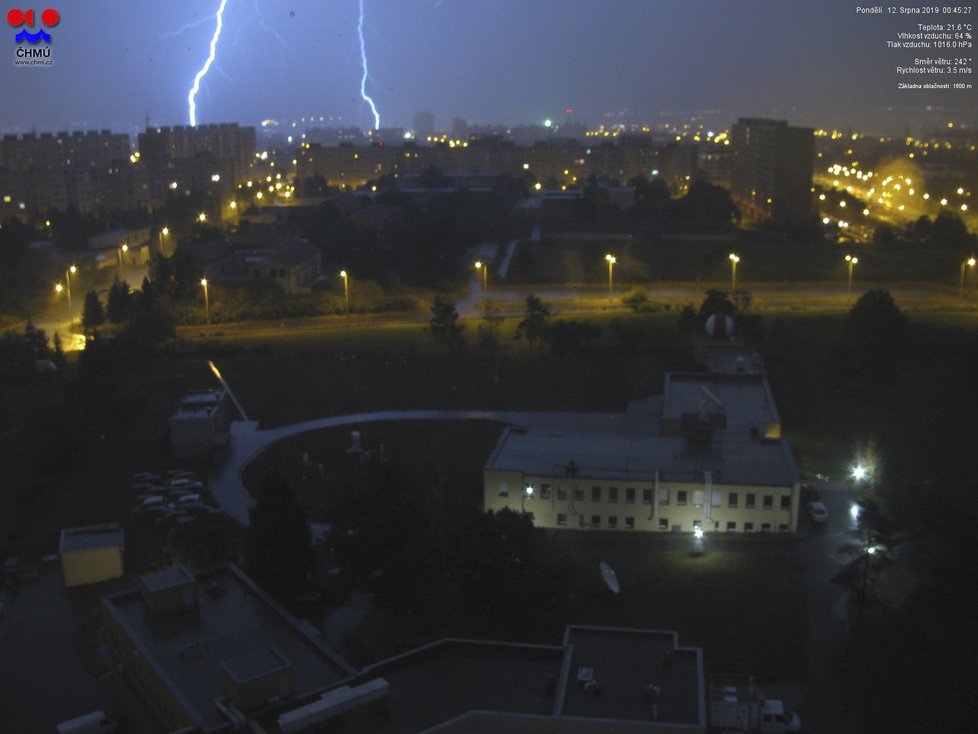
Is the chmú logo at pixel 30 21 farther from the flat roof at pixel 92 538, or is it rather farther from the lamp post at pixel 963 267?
the lamp post at pixel 963 267

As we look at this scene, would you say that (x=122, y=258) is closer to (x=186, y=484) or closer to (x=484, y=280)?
(x=484, y=280)

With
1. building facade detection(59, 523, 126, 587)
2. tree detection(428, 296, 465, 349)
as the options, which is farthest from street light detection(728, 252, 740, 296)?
building facade detection(59, 523, 126, 587)

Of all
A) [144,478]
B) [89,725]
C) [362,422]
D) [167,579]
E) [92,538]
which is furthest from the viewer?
[362,422]

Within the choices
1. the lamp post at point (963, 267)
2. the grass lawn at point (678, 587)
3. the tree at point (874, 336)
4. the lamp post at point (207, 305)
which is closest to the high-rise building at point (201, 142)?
the lamp post at point (207, 305)

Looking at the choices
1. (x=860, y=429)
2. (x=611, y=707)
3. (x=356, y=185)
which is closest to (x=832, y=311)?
(x=860, y=429)

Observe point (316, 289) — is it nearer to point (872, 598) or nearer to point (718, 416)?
point (718, 416)

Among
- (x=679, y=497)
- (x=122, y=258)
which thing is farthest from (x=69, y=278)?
(x=679, y=497)
